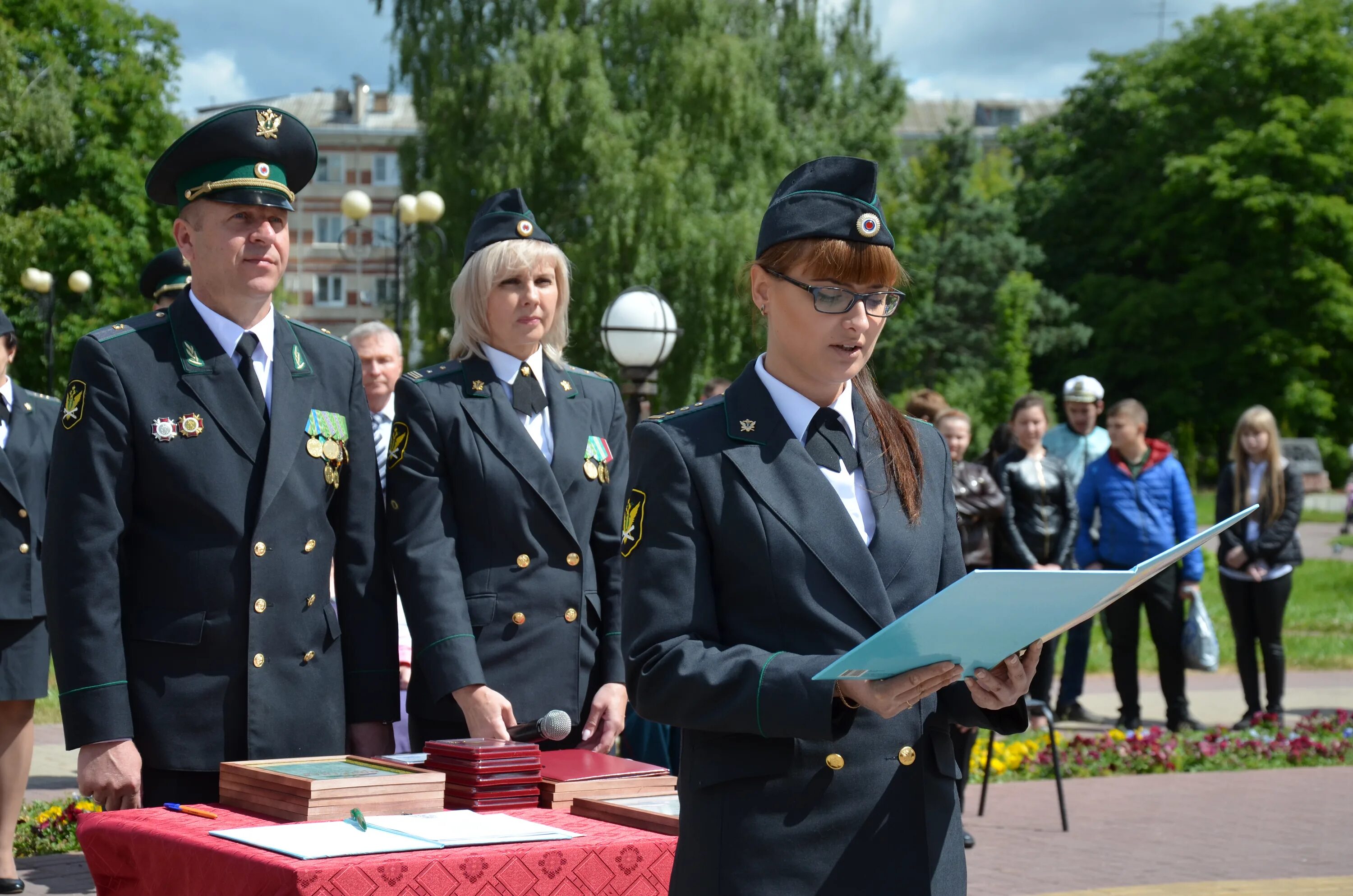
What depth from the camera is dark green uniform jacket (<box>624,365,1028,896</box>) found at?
2.52 meters

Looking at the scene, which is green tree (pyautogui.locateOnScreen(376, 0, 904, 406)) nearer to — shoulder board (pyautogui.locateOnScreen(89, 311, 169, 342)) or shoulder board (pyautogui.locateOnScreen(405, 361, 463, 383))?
shoulder board (pyautogui.locateOnScreen(405, 361, 463, 383))

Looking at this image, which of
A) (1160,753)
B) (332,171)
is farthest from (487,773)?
(332,171)

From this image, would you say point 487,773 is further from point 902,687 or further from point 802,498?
Answer: point 902,687

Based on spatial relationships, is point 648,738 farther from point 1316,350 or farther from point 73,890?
point 1316,350

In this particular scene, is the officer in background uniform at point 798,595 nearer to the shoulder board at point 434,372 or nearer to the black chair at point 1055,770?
the shoulder board at point 434,372

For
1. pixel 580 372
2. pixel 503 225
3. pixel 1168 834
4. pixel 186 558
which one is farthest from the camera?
pixel 1168 834

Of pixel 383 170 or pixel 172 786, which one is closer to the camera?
pixel 172 786

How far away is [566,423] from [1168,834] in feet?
17.0

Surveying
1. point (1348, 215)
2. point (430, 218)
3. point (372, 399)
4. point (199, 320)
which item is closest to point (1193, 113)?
point (1348, 215)

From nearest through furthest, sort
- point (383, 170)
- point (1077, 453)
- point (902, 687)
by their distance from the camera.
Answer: point (902, 687), point (1077, 453), point (383, 170)

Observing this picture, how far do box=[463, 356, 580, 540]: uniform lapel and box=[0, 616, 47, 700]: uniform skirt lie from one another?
2988 millimetres

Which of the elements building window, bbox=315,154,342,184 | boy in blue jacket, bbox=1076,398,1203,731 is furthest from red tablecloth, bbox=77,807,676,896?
building window, bbox=315,154,342,184

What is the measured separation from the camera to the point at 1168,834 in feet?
27.3

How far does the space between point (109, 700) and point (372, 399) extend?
4.00 metres
